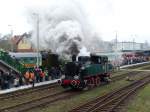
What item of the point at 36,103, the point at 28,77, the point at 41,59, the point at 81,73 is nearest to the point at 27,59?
the point at 41,59

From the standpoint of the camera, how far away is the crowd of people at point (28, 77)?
25609 millimetres

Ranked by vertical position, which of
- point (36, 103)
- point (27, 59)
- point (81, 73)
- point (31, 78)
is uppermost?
point (27, 59)

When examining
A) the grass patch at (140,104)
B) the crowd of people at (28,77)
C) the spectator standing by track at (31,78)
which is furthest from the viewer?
the spectator standing by track at (31,78)

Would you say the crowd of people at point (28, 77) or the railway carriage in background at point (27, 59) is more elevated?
the railway carriage in background at point (27, 59)

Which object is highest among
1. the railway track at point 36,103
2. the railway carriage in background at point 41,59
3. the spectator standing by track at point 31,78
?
the railway carriage in background at point 41,59

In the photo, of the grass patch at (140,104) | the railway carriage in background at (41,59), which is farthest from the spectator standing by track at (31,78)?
the grass patch at (140,104)

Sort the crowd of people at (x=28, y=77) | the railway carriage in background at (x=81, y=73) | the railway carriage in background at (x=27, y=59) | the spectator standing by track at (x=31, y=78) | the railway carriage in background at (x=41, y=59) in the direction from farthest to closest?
1. the railway carriage in background at (x=27, y=59)
2. the railway carriage in background at (x=41, y=59)
3. the spectator standing by track at (x=31, y=78)
4. the crowd of people at (x=28, y=77)
5. the railway carriage in background at (x=81, y=73)

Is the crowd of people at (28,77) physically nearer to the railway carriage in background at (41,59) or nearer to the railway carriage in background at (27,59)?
the railway carriage in background at (41,59)

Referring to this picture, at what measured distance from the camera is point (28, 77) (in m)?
28.4

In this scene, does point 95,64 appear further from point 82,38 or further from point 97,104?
point 97,104

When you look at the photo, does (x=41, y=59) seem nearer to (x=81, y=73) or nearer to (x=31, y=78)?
(x=31, y=78)

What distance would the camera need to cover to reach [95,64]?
27797mm

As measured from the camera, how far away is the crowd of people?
25.6 m

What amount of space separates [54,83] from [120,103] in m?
12.6
